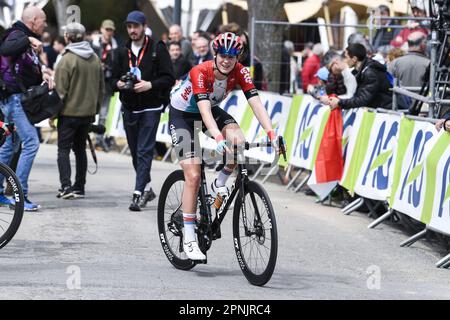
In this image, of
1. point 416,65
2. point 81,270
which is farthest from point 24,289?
point 416,65

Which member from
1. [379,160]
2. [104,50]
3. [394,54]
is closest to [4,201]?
[379,160]

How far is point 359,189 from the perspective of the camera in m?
12.7

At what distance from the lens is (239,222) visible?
8336 millimetres

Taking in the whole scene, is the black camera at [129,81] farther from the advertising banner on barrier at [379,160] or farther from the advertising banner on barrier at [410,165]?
the advertising banner on barrier at [410,165]

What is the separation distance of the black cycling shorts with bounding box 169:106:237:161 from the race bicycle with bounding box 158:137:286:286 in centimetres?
21

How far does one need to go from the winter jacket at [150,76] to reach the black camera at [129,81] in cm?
15

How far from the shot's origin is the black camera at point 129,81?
12.3 meters

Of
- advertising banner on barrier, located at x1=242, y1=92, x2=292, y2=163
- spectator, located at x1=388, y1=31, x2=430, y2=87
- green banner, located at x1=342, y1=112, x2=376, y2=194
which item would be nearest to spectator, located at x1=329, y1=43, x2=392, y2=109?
green banner, located at x1=342, y1=112, x2=376, y2=194

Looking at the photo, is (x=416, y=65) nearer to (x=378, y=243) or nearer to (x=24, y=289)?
(x=378, y=243)

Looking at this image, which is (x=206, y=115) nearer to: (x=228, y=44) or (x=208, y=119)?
(x=208, y=119)

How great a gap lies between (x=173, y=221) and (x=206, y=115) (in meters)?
1.17

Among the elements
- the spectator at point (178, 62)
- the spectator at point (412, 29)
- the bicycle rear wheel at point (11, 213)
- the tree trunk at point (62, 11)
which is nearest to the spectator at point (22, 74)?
the bicycle rear wheel at point (11, 213)

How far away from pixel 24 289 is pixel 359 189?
585cm

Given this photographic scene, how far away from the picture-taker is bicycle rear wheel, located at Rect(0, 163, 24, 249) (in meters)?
9.05
